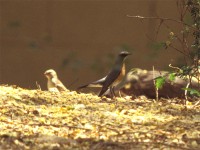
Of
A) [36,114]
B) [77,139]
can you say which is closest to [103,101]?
[36,114]

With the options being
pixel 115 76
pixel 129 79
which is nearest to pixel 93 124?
pixel 115 76

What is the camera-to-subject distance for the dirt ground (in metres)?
5.22

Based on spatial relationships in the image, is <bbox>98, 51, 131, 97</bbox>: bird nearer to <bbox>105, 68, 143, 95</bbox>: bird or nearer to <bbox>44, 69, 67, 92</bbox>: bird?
<bbox>105, 68, 143, 95</bbox>: bird

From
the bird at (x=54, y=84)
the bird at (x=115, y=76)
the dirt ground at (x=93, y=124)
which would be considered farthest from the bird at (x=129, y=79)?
the dirt ground at (x=93, y=124)

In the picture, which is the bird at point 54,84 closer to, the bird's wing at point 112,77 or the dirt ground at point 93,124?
the bird's wing at point 112,77

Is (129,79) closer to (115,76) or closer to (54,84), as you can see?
(115,76)

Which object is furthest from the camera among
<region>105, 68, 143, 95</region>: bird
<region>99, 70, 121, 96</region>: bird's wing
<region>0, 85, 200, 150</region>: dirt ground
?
<region>105, 68, 143, 95</region>: bird

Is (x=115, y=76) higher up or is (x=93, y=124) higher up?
(x=115, y=76)

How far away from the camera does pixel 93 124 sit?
5.78 meters

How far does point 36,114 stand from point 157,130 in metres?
1.15

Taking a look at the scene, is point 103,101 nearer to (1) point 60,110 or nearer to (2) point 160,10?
(1) point 60,110

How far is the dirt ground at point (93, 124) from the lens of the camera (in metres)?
5.22

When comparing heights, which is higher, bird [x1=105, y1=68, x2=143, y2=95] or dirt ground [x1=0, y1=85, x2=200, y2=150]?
bird [x1=105, y1=68, x2=143, y2=95]

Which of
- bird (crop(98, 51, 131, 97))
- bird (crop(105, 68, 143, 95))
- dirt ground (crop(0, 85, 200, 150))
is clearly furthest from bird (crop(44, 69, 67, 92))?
dirt ground (crop(0, 85, 200, 150))
